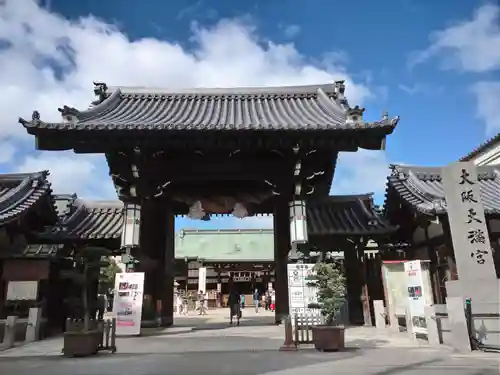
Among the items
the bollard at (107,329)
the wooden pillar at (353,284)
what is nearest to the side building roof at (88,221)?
the bollard at (107,329)

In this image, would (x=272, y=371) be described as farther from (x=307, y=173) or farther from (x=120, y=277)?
(x=307, y=173)

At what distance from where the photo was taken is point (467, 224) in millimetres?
9328

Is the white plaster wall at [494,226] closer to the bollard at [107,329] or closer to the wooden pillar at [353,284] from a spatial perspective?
the wooden pillar at [353,284]

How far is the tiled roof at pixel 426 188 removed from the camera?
12422 mm

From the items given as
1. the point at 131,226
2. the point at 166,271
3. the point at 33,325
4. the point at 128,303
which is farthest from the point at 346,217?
the point at 33,325

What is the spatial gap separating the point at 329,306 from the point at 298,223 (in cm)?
433

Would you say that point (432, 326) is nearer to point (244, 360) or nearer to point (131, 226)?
point (244, 360)

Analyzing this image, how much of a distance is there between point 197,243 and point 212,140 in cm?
2194

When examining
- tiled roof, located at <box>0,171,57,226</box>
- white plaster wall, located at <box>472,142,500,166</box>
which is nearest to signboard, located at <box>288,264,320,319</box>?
tiled roof, located at <box>0,171,57,226</box>

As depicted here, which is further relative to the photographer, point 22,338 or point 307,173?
point 307,173

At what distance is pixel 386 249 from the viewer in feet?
49.8

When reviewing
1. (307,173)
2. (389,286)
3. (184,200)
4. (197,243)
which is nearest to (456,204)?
(389,286)

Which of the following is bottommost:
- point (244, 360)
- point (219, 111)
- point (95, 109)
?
point (244, 360)

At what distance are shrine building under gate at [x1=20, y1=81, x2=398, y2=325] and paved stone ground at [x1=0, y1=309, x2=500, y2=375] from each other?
4.02 meters
